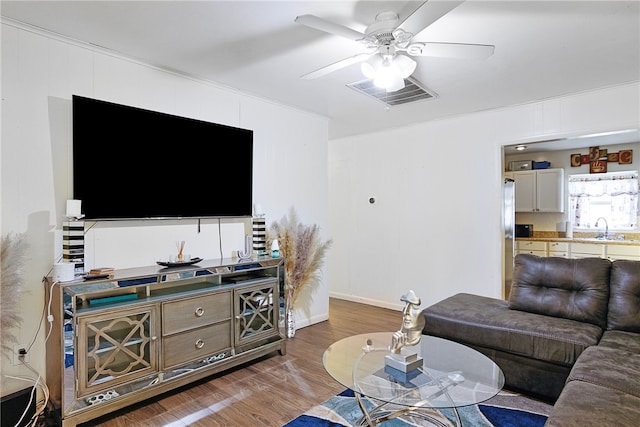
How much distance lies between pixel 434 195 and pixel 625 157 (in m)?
3.31

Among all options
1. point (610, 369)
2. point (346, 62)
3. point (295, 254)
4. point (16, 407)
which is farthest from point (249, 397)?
point (346, 62)

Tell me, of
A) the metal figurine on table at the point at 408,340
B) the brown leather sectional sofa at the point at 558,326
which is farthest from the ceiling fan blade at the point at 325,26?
the brown leather sectional sofa at the point at 558,326

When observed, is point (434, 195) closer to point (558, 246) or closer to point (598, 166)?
point (558, 246)

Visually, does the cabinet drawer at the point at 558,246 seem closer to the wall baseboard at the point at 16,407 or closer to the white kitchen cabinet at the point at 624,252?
the white kitchen cabinet at the point at 624,252

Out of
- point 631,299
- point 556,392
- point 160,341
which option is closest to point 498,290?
point 631,299

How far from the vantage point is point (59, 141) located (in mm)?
2338

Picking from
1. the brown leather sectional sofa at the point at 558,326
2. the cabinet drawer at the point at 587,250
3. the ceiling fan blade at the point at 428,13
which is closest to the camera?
the ceiling fan blade at the point at 428,13

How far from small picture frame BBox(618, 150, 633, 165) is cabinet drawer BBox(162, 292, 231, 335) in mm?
6043

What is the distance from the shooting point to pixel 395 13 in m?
1.99

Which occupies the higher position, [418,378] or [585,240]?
[585,240]

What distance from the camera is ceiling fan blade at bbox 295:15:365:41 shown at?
5.63 ft

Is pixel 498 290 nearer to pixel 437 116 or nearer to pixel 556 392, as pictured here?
pixel 556 392

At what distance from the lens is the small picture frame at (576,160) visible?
5801mm

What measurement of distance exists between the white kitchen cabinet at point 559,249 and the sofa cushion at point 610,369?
3923mm
